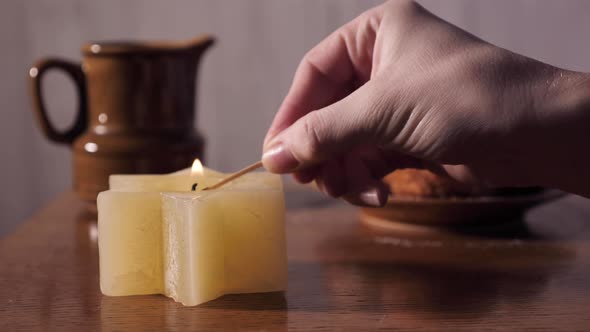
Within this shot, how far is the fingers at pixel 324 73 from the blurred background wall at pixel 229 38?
2.95 feet

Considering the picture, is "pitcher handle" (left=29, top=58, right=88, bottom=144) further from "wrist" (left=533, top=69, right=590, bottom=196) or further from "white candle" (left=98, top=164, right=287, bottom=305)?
"wrist" (left=533, top=69, right=590, bottom=196)

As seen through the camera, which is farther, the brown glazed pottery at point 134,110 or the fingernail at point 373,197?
the brown glazed pottery at point 134,110

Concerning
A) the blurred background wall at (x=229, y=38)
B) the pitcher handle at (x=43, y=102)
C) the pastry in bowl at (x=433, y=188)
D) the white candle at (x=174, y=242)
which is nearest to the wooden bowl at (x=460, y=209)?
the pastry in bowl at (x=433, y=188)

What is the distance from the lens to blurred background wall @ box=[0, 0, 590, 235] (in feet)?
5.84

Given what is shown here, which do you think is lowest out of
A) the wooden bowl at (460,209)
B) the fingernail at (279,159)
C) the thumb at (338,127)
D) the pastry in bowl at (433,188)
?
the wooden bowl at (460,209)

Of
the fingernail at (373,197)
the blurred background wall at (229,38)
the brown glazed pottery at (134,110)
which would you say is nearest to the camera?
the fingernail at (373,197)

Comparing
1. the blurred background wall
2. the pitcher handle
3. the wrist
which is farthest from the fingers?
the blurred background wall

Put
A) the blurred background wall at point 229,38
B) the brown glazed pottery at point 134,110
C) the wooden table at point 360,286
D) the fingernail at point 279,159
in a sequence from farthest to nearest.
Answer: the blurred background wall at point 229,38 < the brown glazed pottery at point 134,110 < the fingernail at point 279,159 < the wooden table at point 360,286

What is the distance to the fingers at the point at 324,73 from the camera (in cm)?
87

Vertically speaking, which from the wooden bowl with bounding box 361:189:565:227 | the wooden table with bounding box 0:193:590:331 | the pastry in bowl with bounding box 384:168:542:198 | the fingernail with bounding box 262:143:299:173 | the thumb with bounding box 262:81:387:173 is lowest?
the wooden table with bounding box 0:193:590:331

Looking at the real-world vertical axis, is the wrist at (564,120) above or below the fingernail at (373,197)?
above

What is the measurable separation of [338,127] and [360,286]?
162mm

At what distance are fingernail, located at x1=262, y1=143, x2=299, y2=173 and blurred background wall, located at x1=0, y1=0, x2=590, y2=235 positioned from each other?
1075mm

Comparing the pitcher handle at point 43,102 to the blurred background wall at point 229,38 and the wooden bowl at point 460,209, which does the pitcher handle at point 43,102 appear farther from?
the blurred background wall at point 229,38
